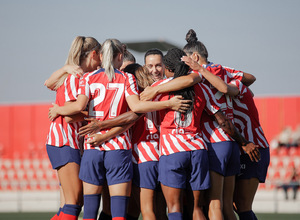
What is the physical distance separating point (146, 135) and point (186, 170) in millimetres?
636

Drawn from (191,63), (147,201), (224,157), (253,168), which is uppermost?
(191,63)

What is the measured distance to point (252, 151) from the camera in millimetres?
5102

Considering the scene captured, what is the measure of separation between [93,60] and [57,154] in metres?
1.08

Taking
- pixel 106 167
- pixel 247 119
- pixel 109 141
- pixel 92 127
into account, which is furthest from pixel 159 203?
pixel 247 119

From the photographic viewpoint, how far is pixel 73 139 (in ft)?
16.3

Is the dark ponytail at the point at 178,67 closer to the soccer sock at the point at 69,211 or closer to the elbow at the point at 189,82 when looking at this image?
the elbow at the point at 189,82

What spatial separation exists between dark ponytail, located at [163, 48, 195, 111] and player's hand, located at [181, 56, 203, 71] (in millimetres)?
55

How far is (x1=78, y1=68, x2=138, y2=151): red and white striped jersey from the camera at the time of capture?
471cm

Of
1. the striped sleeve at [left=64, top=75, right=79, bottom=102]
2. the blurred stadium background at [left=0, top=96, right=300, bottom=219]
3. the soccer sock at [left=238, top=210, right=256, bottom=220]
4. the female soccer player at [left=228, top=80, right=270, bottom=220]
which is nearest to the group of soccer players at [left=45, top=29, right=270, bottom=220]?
the striped sleeve at [left=64, top=75, right=79, bottom=102]

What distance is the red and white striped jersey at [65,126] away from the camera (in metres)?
4.88

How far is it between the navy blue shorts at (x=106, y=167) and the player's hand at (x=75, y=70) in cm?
80

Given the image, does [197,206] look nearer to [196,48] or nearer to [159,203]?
[159,203]

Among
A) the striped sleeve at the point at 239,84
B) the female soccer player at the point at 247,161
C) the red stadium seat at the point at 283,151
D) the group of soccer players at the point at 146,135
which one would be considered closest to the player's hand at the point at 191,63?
the group of soccer players at the point at 146,135

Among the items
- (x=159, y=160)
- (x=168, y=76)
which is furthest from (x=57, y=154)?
(x=168, y=76)
